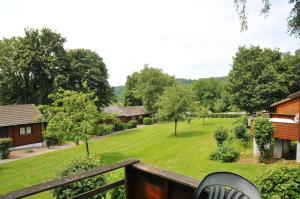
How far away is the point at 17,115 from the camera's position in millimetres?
24734

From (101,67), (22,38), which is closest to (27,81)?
(22,38)

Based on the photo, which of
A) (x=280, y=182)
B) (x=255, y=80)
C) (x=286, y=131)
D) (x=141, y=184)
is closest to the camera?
(x=141, y=184)

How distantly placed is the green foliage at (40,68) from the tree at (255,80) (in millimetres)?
19256

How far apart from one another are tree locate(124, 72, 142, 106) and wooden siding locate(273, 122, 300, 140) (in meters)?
47.4

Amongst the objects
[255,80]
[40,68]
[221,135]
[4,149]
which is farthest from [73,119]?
[255,80]

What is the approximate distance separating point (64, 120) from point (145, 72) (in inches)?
1482

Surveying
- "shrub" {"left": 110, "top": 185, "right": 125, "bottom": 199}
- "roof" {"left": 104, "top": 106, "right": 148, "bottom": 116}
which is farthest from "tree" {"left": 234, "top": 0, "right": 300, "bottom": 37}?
"roof" {"left": 104, "top": 106, "right": 148, "bottom": 116}

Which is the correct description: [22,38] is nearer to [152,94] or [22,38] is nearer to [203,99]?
[152,94]

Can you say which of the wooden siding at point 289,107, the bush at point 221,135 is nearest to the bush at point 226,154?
the bush at point 221,135

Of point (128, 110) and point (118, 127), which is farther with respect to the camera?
point (128, 110)

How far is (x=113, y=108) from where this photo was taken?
4478 cm

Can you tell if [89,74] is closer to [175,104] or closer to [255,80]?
[175,104]

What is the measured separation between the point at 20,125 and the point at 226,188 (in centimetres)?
2704

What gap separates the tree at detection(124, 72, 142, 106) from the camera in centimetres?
6054
